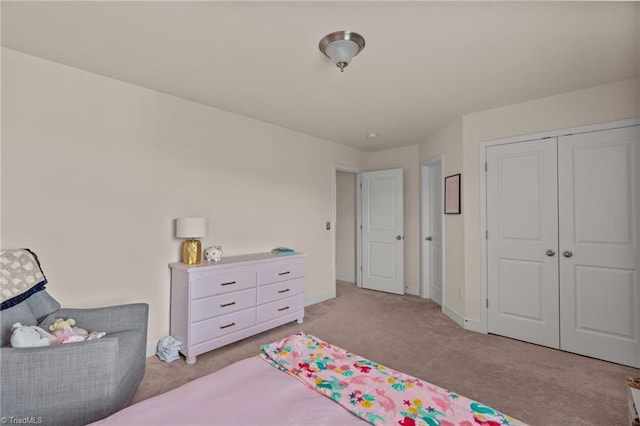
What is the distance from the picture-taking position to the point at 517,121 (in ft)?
10.1

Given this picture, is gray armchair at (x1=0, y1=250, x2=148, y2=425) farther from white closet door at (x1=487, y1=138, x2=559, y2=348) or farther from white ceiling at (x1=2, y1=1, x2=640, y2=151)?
white closet door at (x1=487, y1=138, x2=559, y2=348)

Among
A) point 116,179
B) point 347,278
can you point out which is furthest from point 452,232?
point 116,179

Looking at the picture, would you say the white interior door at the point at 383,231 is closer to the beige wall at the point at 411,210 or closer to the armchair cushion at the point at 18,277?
the beige wall at the point at 411,210

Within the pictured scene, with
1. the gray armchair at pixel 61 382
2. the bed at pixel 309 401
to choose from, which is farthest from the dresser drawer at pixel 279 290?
the bed at pixel 309 401

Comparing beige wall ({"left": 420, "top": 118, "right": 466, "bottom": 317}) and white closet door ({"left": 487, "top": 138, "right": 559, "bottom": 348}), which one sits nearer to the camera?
white closet door ({"left": 487, "top": 138, "right": 559, "bottom": 348})

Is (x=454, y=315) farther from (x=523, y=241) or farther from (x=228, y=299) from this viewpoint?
(x=228, y=299)

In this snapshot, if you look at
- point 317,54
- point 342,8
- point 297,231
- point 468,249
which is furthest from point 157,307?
point 468,249

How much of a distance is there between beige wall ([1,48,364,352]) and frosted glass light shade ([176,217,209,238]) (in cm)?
19

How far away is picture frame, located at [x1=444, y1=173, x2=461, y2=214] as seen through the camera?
3574 mm

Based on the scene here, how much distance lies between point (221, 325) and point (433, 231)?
→ 3298 mm

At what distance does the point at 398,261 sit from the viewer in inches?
190

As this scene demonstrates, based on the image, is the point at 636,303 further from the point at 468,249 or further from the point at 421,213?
the point at 421,213

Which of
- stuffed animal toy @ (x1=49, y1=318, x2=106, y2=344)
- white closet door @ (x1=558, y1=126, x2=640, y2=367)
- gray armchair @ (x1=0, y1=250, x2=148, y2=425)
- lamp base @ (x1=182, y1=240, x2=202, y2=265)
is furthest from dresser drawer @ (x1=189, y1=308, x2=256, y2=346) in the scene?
white closet door @ (x1=558, y1=126, x2=640, y2=367)

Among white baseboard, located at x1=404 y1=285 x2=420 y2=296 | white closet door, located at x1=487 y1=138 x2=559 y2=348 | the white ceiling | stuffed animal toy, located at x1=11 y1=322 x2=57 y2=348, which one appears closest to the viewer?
stuffed animal toy, located at x1=11 y1=322 x2=57 y2=348
